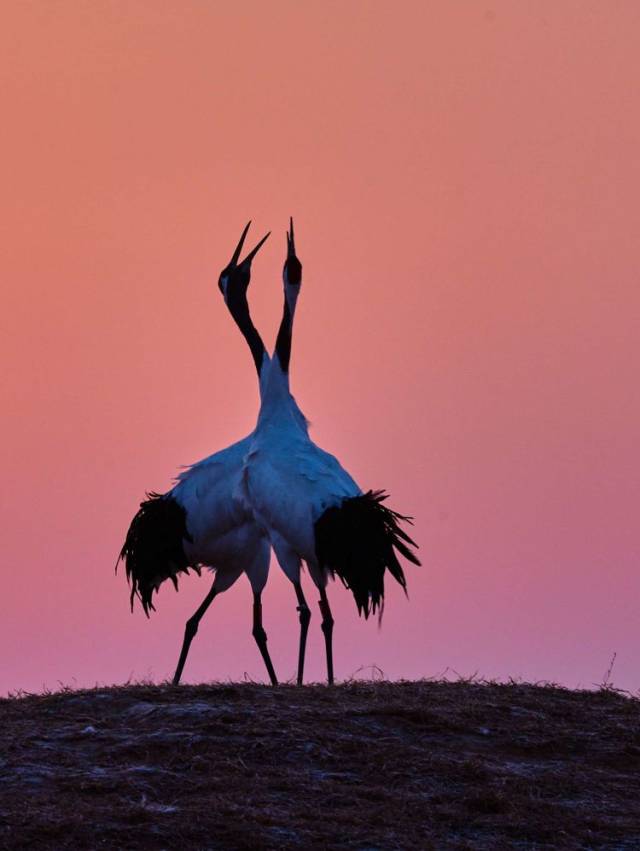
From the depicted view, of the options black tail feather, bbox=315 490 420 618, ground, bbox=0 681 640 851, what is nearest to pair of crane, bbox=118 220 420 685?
black tail feather, bbox=315 490 420 618

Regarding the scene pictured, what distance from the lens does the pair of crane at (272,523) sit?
51.0ft

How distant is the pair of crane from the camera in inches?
612

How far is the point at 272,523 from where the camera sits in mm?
15719

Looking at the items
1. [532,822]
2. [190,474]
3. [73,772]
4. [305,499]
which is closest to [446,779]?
[532,822]

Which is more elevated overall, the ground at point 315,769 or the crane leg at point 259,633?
the crane leg at point 259,633

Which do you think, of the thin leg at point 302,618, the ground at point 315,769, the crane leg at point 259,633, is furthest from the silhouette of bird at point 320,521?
the ground at point 315,769

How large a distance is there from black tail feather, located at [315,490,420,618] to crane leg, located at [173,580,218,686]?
58.5 inches


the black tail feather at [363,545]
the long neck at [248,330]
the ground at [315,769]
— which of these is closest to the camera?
the ground at [315,769]

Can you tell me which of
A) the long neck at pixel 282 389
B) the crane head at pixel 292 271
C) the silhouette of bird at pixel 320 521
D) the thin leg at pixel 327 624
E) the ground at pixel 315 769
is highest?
the crane head at pixel 292 271

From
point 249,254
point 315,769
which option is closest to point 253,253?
point 249,254

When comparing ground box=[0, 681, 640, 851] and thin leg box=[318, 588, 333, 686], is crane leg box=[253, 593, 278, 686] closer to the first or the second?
thin leg box=[318, 588, 333, 686]

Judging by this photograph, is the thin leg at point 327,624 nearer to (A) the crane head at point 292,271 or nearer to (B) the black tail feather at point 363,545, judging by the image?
(B) the black tail feather at point 363,545

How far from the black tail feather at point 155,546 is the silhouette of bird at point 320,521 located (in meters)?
0.92

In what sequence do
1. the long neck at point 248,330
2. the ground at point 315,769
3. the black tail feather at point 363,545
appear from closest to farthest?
the ground at point 315,769 → the black tail feather at point 363,545 → the long neck at point 248,330
